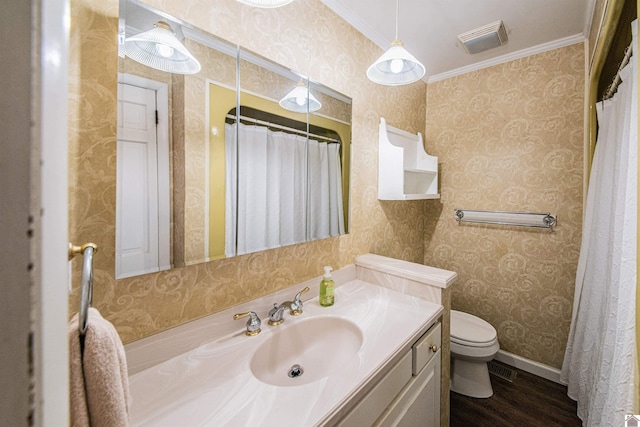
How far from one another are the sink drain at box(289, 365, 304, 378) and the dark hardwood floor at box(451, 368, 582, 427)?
→ 114 cm

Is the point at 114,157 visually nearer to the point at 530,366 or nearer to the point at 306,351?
the point at 306,351

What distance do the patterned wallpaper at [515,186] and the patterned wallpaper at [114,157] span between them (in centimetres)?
69

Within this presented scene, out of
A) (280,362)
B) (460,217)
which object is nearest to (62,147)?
(280,362)

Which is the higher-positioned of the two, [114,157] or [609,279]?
[114,157]

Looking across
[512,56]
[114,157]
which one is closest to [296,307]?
[114,157]

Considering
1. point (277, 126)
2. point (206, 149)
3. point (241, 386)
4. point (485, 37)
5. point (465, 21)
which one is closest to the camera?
point (241, 386)

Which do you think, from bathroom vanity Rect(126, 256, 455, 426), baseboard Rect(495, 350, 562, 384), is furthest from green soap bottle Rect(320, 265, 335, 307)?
baseboard Rect(495, 350, 562, 384)

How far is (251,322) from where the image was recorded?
95cm

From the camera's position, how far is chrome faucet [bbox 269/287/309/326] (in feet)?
3.33

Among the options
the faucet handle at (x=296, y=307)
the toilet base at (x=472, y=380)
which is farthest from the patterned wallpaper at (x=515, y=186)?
the faucet handle at (x=296, y=307)

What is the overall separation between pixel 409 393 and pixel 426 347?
7.3 inches

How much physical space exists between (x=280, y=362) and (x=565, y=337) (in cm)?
194

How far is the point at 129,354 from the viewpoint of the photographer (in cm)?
74

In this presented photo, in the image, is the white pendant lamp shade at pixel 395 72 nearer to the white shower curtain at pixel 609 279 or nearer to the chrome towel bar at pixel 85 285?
the white shower curtain at pixel 609 279
